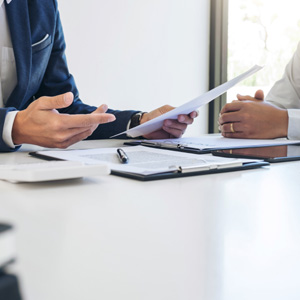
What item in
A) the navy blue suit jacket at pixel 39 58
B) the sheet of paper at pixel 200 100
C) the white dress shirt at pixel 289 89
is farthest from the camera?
the white dress shirt at pixel 289 89

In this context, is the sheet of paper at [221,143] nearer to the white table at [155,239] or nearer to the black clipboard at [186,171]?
the black clipboard at [186,171]

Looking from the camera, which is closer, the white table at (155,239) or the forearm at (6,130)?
the white table at (155,239)

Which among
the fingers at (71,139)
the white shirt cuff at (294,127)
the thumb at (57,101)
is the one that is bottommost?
the white shirt cuff at (294,127)

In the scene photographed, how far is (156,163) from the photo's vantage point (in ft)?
2.21

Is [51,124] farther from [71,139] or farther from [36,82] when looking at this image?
[36,82]

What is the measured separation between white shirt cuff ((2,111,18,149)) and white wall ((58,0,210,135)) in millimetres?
1695

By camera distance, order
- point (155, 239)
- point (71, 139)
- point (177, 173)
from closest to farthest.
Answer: point (155, 239), point (177, 173), point (71, 139)

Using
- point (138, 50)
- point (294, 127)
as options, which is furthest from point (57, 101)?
point (138, 50)

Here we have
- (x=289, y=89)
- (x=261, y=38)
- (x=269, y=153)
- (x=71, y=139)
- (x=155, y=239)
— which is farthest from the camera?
(x=261, y=38)

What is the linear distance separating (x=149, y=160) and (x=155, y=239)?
1.32 ft

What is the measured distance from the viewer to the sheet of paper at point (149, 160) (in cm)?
61

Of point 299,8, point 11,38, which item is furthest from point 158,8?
point 11,38

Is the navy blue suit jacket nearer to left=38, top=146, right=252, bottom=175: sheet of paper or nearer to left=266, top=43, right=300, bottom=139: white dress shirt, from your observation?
left=38, top=146, right=252, bottom=175: sheet of paper

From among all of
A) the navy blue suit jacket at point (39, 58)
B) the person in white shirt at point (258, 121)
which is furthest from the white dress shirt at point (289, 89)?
the navy blue suit jacket at point (39, 58)
